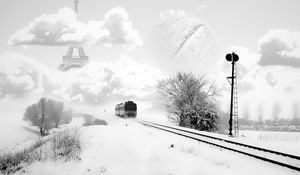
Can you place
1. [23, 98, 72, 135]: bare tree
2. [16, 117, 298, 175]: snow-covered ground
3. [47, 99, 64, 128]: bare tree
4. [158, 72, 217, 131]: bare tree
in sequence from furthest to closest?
[47, 99, 64, 128]: bare tree → [23, 98, 72, 135]: bare tree → [158, 72, 217, 131]: bare tree → [16, 117, 298, 175]: snow-covered ground

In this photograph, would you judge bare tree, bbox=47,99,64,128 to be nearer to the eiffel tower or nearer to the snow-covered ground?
the eiffel tower

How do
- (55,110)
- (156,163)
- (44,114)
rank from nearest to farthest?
(156,163) → (44,114) → (55,110)

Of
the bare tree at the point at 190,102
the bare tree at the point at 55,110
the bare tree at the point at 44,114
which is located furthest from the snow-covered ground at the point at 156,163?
the bare tree at the point at 55,110

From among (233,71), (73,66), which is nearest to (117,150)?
(233,71)

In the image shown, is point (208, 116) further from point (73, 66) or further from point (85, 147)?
point (73, 66)

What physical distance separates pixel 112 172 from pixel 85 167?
142cm

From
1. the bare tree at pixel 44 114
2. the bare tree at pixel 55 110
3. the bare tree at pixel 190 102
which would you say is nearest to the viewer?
the bare tree at pixel 190 102

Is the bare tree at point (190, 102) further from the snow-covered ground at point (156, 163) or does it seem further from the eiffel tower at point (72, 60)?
the eiffel tower at point (72, 60)

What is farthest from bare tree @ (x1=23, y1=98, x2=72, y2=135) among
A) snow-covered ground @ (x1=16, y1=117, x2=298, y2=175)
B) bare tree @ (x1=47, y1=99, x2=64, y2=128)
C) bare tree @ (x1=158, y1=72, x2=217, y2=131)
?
snow-covered ground @ (x1=16, y1=117, x2=298, y2=175)

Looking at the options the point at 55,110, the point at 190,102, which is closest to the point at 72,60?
the point at 55,110

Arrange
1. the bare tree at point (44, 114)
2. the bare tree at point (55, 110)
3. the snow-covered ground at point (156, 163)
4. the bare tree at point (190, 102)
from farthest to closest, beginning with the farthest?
1. the bare tree at point (55, 110)
2. the bare tree at point (44, 114)
3. the bare tree at point (190, 102)
4. the snow-covered ground at point (156, 163)

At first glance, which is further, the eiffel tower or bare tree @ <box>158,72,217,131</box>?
the eiffel tower

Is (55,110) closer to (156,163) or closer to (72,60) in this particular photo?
(72,60)

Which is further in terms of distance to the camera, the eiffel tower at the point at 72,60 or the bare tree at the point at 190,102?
the eiffel tower at the point at 72,60
